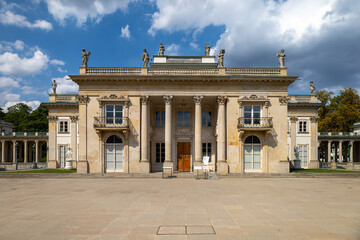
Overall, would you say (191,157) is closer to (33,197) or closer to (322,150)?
(33,197)

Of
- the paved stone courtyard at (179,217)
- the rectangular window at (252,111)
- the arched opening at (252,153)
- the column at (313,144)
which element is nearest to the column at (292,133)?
the column at (313,144)

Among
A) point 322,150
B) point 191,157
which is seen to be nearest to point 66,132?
point 191,157

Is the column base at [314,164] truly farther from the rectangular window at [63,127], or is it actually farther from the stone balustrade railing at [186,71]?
the rectangular window at [63,127]

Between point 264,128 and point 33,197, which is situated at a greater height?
point 264,128

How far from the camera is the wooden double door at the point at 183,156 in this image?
85.5 ft

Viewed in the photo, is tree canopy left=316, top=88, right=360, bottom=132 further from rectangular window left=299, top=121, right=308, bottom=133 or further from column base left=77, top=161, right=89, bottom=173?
column base left=77, top=161, right=89, bottom=173

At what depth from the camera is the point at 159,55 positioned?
3158 cm

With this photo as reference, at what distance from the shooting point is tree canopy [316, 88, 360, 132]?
4422 centimetres

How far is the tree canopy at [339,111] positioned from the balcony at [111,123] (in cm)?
4009

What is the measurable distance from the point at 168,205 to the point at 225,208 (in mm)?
2416

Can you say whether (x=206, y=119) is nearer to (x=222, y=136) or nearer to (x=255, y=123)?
(x=222, y=136)

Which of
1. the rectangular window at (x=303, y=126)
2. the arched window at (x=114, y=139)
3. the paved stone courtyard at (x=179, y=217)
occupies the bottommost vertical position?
the paved stone courtyard at (x=179, y=217)

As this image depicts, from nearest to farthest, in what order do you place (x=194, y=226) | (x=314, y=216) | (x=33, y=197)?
(x=194, y=226) < (x=314, y=216) < (x=33, y=197)

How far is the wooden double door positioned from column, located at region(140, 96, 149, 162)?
454 centimetres
